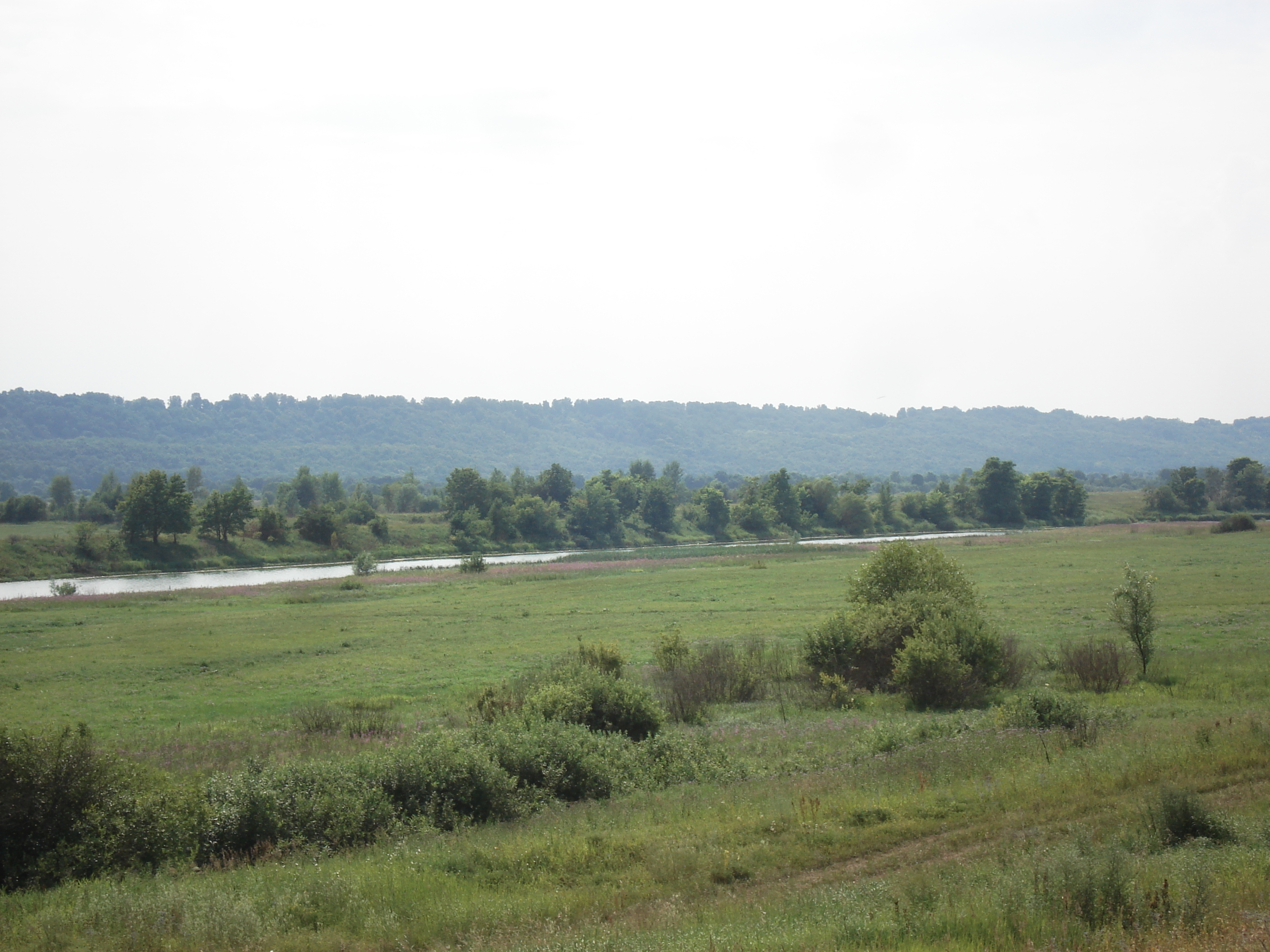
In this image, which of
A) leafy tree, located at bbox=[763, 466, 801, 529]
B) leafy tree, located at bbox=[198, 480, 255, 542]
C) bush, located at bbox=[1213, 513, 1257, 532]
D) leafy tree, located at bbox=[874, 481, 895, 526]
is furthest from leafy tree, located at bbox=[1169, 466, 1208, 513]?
leafy tree, located at bbox=[198, 480, 255, 542]

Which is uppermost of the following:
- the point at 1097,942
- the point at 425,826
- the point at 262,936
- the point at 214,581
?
the point at 1097,942

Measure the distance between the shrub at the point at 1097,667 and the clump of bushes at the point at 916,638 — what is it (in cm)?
134

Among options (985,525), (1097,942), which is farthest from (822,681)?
(985,525)

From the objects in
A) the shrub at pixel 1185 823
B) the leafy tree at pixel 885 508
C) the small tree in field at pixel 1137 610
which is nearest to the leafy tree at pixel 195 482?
the leafy tree at pixel 885 508

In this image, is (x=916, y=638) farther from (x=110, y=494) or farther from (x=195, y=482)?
(x=195, y=482)

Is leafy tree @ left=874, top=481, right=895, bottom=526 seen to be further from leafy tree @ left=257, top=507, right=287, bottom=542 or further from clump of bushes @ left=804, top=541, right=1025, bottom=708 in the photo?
clump of bushes @ left=804, top=541, right=1025, bottom=708

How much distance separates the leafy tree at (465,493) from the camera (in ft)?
407

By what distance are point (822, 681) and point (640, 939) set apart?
1636cm

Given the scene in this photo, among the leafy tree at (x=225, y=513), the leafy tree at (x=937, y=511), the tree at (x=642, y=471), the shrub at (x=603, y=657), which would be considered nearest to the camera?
the shrub at (x=603, y=657)

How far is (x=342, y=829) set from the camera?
1173 centimetres

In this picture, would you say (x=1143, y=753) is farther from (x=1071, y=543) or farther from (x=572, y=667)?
(x=1071, y=543)

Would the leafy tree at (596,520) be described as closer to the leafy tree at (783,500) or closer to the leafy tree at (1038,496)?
the leafy tree at (783,500)

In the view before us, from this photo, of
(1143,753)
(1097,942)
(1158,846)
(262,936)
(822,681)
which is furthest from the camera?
(822,681)

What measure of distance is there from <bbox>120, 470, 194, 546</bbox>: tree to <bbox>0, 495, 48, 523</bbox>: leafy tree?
89.9ft
